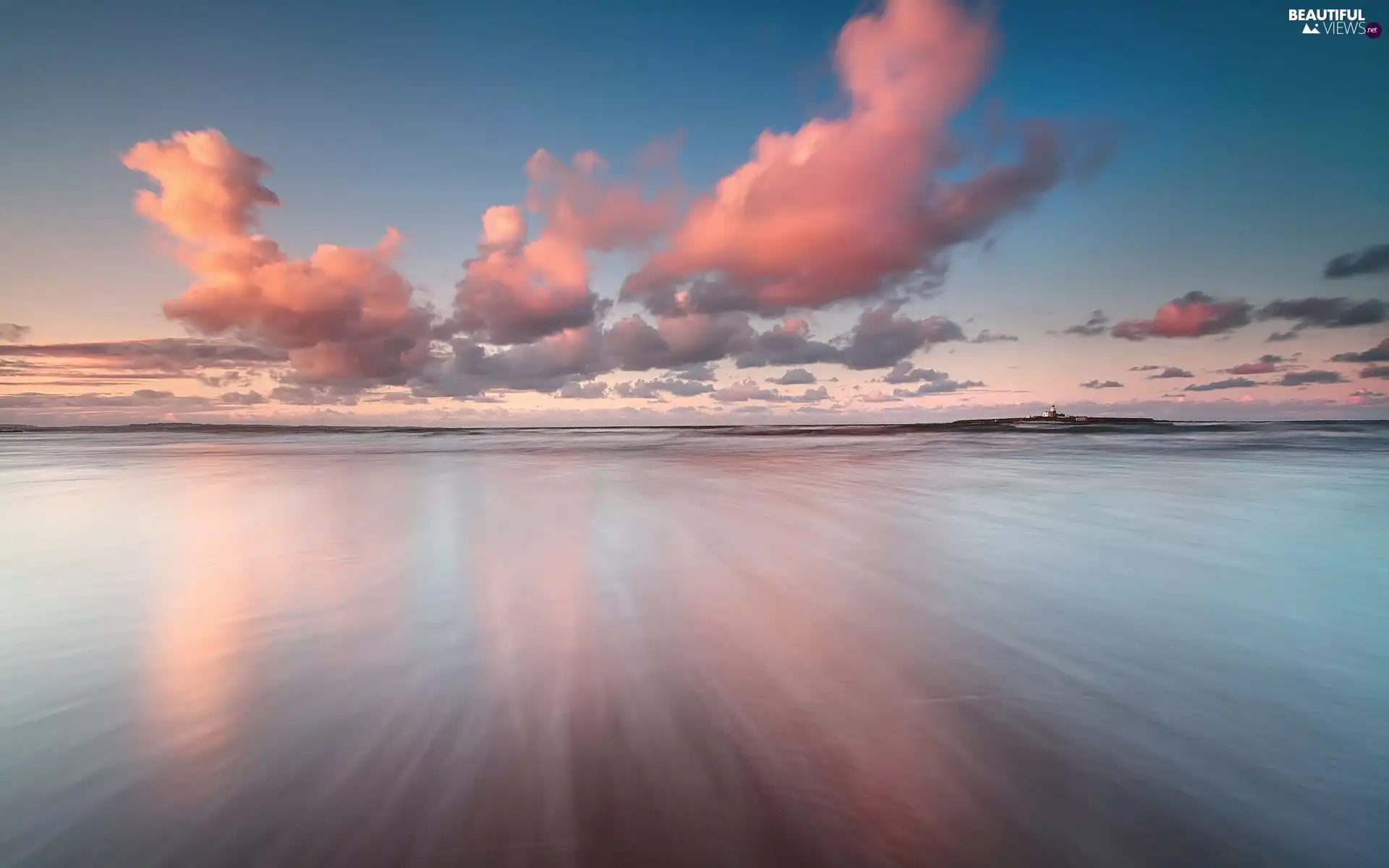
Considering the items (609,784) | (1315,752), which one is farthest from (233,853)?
(1315,752)

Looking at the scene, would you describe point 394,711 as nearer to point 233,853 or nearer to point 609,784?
point 233,853

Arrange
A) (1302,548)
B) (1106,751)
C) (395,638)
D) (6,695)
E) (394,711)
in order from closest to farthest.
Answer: (1106,751) → (394,711) → (6,695) → (395,638) → (1302,548)

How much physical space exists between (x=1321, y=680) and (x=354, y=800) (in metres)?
5.11

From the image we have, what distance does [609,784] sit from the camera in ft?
7.95

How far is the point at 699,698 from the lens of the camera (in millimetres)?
3264

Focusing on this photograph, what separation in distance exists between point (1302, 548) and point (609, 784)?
907 cm

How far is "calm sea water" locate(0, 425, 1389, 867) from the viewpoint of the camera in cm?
216

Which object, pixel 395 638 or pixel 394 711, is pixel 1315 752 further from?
pixel 395 638

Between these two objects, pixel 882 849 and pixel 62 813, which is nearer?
pixel 882 849

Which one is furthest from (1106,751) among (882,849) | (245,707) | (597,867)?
(245,707)

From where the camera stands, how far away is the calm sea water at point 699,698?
85.0 inches

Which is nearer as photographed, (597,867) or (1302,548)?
(597,867)

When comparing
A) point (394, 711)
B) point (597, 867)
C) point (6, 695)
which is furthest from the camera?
point (6, 695)

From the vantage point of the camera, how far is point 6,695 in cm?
338
